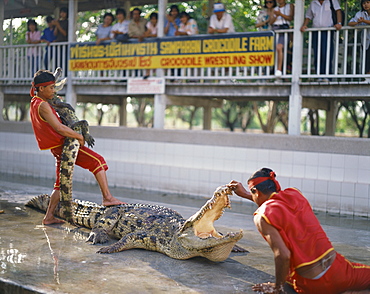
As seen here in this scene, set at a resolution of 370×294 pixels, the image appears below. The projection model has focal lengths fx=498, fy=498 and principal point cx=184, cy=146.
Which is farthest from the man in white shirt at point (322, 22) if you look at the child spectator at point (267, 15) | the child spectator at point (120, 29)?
the child spectator at point (120, 29)

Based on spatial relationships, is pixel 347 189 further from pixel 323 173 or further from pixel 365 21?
pixel 365 21

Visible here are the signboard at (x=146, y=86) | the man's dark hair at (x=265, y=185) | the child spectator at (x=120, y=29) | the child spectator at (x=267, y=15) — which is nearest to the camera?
the man's dark hair at (x=265, y=185)

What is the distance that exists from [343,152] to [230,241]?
493cm

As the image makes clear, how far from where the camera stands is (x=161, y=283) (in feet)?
13.9

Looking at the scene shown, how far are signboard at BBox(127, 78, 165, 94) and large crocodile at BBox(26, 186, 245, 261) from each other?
15.8ft

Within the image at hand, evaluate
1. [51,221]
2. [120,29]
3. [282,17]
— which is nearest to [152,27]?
[120,29]

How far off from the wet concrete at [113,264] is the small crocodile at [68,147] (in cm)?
41

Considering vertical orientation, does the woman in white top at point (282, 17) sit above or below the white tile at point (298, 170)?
above

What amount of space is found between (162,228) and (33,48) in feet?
30.1

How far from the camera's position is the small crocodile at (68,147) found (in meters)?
6.20

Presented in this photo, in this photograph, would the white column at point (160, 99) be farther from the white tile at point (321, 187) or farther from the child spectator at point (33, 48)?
the white tile at point (321, 187)

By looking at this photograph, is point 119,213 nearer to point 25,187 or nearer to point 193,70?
point 25,187

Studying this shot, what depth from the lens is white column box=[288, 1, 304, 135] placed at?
31.1 feet

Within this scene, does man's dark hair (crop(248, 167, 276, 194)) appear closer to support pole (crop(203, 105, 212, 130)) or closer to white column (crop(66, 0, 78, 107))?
white column (crop(66, 0, 78, 107))
